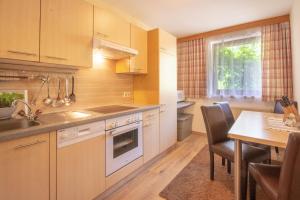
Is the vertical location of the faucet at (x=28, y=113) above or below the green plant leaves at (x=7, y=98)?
below

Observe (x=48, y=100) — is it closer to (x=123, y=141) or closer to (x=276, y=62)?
(x=123, y=141)

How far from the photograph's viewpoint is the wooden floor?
1.77 m

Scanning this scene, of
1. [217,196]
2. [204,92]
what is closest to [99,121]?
[217,196]

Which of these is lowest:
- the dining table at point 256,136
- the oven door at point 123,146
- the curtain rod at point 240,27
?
the oven door at point 123,146

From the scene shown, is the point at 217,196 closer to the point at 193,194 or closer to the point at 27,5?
the point at 193,194

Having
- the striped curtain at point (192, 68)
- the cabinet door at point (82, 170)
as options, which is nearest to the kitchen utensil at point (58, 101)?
the cabinet door at point (82, 170)

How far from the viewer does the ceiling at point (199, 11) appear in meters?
2.44

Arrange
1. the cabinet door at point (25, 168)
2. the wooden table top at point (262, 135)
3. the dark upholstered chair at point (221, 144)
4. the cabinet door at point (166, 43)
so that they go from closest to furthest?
the cabinet door at point (25, 168), the wooden table top at point (262, 135), the dark upholstered chair at point (221, 144), the cabinet door at point (166, 43)

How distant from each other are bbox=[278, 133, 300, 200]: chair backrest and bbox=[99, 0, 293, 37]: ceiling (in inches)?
88.5

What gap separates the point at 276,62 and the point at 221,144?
2085 millimetres

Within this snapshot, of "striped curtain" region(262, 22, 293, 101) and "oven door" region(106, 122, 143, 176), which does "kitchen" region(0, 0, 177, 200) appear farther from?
"striped curtain" region(262, 22, 293, 101)

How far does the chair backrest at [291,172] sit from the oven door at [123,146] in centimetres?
140

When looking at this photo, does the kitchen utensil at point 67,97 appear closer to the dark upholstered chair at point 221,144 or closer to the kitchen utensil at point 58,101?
the kitchen utensil at point 58,101

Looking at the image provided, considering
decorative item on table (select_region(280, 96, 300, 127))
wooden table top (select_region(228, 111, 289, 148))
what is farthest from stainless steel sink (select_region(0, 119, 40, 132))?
decorative item on table (select_region(280, 96, 300, 127))
